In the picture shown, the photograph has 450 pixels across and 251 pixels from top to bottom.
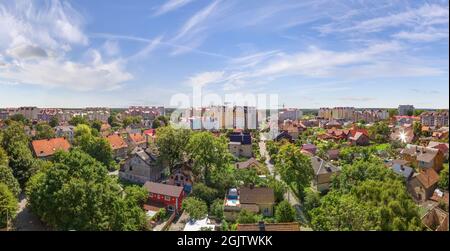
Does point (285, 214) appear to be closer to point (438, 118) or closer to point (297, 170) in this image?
point (297, 170)

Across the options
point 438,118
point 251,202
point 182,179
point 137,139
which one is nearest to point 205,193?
point 251,202

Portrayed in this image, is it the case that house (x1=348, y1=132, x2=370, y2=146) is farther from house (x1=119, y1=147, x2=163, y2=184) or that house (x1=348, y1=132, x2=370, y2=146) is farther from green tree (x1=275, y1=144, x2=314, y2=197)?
house (x1=119, y1=147, x2=163, y2=184)

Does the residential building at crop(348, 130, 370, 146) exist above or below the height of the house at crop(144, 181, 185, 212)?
above

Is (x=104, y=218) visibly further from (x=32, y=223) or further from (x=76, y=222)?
(x=32, y=223)

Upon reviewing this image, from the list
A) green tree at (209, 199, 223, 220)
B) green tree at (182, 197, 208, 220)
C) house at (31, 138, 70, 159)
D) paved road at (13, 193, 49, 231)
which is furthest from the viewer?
house at (31, 138, 70, 159)

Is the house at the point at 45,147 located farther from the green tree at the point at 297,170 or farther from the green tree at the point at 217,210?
the green tree at the point at 297,170

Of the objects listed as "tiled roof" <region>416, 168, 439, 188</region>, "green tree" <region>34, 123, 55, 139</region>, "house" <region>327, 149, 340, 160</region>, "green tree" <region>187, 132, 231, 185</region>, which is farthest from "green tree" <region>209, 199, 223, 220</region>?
"green tree" <region>34, 123, 55, 139</region>
